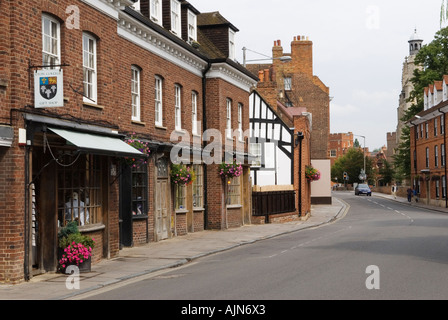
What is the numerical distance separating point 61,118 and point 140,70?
6.79 m

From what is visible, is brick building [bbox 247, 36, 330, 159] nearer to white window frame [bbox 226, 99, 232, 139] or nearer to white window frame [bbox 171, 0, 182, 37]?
white window frame [bbox 226, 99, 232, 139]

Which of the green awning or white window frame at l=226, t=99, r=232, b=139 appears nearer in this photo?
the green awning

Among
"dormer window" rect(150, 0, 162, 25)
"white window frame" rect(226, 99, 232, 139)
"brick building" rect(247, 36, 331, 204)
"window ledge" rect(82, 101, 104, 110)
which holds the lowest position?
"window ledge" rect(82, 101, 104, 110)

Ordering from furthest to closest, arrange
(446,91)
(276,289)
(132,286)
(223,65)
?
1. (446,91)
2. (223,65)
3. (132,286)
4. (276,289)

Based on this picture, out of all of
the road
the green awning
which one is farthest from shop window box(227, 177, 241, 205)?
the green awning

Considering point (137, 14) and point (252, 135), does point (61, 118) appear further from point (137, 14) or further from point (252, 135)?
point (252, 135)

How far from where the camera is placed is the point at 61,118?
42.9ft

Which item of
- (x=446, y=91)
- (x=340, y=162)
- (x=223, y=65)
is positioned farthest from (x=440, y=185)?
(x=340, y=162)

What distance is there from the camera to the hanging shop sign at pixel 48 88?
1187cm

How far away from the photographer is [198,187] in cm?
2498

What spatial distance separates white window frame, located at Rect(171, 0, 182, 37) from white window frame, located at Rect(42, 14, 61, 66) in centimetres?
960

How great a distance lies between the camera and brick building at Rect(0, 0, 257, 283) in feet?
38.7

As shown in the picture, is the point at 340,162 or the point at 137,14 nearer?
the point at 137,14

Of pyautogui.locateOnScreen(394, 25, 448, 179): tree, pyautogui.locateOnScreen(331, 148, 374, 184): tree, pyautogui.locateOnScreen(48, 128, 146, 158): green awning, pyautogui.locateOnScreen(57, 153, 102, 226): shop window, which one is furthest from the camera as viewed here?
pyautogui.locateOnScreen(331, 148, 374, 184): tree
